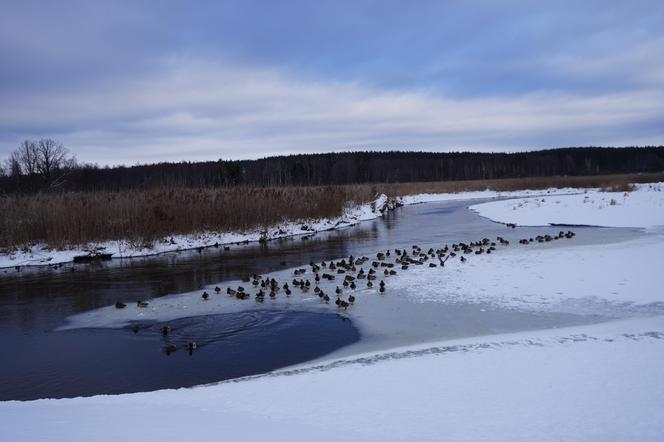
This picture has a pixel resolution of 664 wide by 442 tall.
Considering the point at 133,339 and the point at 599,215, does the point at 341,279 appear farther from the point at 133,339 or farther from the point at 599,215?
the point at 599,215

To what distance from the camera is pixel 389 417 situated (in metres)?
4.41

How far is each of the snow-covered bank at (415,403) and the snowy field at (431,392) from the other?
1 cm

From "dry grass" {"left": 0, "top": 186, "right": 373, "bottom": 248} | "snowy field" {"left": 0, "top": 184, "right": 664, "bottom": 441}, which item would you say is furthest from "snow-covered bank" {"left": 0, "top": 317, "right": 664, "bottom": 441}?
"dry grass" {"left": 0, "top": 186, "right": 373, "bottom": 248}

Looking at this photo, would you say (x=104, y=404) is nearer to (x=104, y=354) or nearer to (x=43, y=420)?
(x=43, y=420)

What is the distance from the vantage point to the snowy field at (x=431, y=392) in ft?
13.4

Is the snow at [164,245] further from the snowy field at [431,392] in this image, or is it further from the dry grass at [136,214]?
the snowy field at [431,392]

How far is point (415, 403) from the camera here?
186 inches

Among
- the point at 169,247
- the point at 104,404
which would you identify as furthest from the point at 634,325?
the point at 169,247

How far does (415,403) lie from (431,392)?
343 mm

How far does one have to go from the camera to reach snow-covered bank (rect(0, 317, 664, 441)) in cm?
405

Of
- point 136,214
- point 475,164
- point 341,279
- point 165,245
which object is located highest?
point 475,164

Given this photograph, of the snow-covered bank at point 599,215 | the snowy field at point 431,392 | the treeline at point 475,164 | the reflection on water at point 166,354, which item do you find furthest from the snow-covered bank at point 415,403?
the treeline at point 475,164

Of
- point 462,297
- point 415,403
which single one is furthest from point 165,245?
point 415,403

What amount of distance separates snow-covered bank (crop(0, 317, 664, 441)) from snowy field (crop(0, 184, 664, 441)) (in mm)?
13
